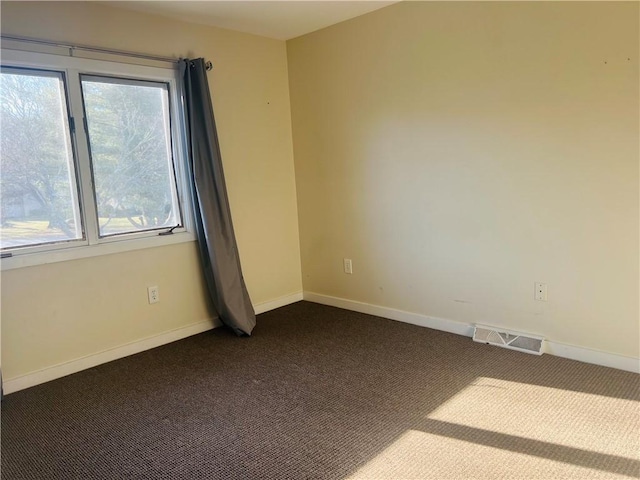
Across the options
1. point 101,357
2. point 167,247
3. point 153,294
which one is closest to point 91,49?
point 167,247

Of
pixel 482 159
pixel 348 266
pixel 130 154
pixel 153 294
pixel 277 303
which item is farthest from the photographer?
pixel 277 303

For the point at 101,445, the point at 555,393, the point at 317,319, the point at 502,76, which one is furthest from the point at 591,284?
the point at 101,445

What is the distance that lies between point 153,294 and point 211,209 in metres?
0.72

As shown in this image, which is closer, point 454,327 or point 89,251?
point 89,251

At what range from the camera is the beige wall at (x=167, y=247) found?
270 centimetres

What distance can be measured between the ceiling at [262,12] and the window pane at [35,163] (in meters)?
0.73

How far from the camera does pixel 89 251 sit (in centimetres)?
291

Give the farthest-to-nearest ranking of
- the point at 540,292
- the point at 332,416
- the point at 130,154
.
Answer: the point at 130,154 < the point at 540,292 < the point at 332,416

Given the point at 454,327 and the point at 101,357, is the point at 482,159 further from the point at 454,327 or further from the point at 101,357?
the point at 101,357

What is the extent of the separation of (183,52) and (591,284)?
9.87 feet

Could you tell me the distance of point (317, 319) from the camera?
12.0 feet

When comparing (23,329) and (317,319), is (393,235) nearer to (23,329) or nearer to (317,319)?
(317,319)

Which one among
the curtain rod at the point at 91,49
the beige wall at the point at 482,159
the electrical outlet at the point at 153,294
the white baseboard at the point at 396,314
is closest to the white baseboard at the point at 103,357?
the electrical outlet at the point at 153,294

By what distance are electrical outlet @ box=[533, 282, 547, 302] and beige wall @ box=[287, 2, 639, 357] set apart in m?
0.03
